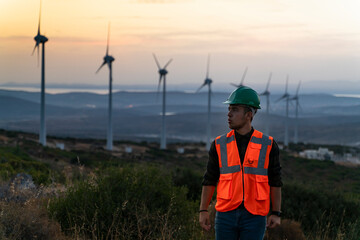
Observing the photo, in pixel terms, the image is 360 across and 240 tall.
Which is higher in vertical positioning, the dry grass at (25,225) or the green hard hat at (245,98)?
the green hard hat at (245,98)

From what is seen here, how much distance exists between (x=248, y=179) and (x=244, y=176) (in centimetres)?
5

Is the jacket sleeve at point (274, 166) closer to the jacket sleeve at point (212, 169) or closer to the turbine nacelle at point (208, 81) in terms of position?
the jacket sleeve at point (212, 169)

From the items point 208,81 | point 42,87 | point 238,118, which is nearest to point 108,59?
point 42,87

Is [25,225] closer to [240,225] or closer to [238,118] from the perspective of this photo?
[240,225]

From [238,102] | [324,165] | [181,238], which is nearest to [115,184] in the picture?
[181,238]

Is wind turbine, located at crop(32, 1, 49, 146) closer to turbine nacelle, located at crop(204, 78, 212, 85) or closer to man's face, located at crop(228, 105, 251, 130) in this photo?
turbine nacelle, located at crop(204, 78, 212, 85)

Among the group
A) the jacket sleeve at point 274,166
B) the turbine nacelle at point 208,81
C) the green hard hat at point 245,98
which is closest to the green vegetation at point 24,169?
the green hard hat at point 245,98

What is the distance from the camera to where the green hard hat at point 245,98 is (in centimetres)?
547

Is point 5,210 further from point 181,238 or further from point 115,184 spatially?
point 181,238

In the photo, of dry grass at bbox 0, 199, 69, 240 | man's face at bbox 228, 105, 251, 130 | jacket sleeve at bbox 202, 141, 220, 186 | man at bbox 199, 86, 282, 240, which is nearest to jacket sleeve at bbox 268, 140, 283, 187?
man at bbox 199, 86, 282, 240

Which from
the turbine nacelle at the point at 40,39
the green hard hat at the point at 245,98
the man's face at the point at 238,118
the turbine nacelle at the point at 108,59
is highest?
the turbine nacelle at the point at 40,39

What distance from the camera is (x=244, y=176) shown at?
530 centimetres

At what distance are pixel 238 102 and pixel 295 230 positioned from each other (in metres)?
4.93

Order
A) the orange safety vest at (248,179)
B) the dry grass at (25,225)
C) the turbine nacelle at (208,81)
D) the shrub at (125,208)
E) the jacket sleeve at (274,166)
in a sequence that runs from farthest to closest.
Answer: the turbine nacelle at (208,81) < the shrub at (125,208) < the dry grass at (25,225) < the jacket sleeve at (274,166) < the orange safety vest at (248,179)
